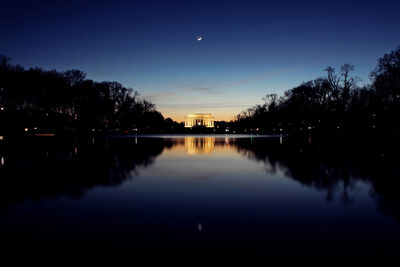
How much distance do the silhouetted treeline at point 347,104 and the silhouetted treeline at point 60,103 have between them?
42.3 meters

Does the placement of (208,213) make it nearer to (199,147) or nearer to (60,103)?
(199,147)

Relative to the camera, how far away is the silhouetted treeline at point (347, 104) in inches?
1917

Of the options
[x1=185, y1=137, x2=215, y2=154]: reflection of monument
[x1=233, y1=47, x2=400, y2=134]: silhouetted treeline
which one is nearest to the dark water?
[x1=185, y1=137, x2=215, y2=154]: reflection of monument

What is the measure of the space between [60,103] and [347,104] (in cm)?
5801

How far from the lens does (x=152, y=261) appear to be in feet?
14.4

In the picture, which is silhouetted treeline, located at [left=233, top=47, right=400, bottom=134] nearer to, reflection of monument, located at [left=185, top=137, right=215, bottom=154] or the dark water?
reflection of monument, located at [left=185, top=137, right=215, bottom=154]

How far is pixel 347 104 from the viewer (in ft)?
226

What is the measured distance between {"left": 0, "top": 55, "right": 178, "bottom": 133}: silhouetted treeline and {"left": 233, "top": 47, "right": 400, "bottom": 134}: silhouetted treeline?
1666 inches

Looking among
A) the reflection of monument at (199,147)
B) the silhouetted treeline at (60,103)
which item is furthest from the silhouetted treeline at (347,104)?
the silhouetted treeline at (60,103)

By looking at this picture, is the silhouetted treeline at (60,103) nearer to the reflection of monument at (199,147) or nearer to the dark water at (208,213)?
the reflection of monument at (199,147)

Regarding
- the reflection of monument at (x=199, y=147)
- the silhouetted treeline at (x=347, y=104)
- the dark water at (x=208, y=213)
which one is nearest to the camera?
the dark water at (x=208, y=213)

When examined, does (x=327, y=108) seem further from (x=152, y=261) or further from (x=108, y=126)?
(x=152, y=261)

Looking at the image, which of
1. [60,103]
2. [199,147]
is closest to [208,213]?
[199,147]

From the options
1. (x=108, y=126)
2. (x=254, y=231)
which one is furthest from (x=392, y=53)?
(x=108, y=126)
